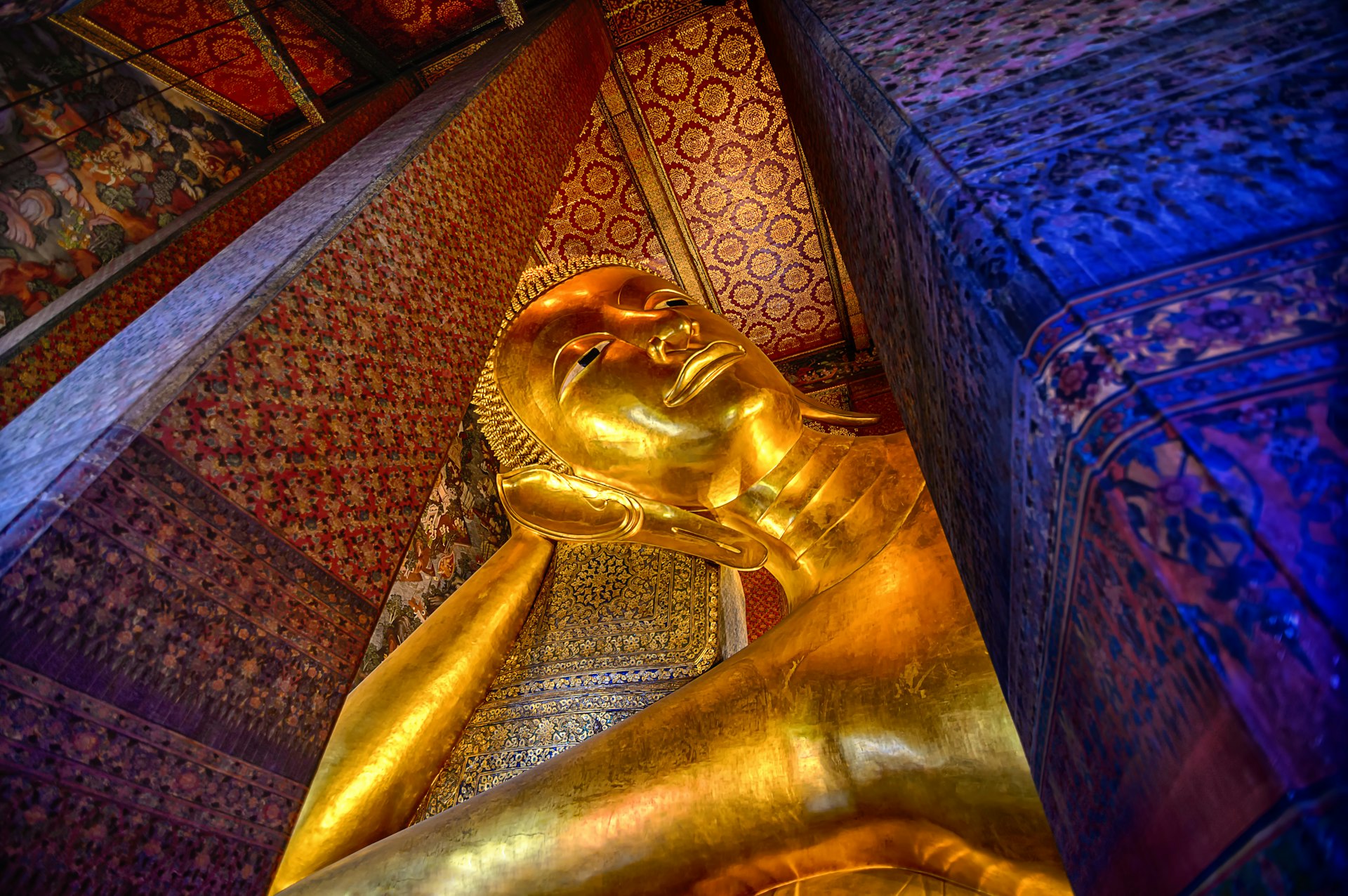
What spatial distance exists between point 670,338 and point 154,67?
2.02 m

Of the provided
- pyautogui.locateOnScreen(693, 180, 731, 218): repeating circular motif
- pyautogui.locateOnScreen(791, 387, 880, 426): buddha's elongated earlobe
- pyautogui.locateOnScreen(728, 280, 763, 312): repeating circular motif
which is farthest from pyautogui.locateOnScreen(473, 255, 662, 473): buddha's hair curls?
pyautogui.locateOnScreen(728, 280, 763, 312): repeating circular motif

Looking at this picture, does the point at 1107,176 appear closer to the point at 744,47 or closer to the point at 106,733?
the point at 106,733

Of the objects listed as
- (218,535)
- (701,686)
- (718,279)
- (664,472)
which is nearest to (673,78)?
(718,279)

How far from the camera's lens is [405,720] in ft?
6.40

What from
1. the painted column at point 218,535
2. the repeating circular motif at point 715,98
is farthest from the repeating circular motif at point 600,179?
the painted column at point 218,535

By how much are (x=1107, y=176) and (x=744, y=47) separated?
3.08 meters

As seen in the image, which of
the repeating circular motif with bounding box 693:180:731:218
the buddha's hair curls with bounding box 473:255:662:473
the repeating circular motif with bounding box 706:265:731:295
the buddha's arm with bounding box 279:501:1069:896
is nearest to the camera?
the buddha's arm with bounding box 279:501:1069:896

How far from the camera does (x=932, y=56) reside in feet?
2.80

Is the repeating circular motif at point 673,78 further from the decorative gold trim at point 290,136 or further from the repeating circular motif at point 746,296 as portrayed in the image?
the decorative gold trim at point 290,136

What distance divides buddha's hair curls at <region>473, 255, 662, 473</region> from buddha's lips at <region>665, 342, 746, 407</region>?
49cm

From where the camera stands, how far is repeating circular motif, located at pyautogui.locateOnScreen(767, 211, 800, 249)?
3.69m

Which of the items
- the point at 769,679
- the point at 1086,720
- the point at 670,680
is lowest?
the point at 670,680

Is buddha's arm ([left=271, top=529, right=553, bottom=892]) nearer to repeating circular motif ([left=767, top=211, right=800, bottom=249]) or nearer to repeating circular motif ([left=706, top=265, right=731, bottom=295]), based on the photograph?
repeating circular motif ([left=706, top=265, right=731, bottom=295])

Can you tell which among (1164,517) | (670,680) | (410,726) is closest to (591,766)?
(410,726)
